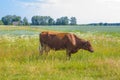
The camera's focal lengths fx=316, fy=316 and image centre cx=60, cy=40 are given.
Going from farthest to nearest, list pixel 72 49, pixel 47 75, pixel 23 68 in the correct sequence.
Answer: pixel 72 49 < pixel 23 68 < pixel 47 75

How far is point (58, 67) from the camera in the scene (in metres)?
11.5

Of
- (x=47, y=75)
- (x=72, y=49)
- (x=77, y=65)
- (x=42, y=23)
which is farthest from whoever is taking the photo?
(x=42, y=23)

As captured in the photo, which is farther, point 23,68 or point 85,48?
point 85,48

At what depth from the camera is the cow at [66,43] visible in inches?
596

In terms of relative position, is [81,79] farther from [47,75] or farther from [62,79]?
[47,75]

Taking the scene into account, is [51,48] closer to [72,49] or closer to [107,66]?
[72,49]

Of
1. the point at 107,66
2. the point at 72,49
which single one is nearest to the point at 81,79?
the point at 107,66

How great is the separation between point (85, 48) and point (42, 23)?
109 meters

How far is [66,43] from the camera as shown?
1526 cm

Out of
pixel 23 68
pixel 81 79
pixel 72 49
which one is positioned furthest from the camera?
pixel 72 49

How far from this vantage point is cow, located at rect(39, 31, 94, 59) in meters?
15.1

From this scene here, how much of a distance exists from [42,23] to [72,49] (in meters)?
109

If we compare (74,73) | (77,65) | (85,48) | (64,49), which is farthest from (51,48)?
(74,73)

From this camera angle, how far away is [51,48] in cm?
1562
